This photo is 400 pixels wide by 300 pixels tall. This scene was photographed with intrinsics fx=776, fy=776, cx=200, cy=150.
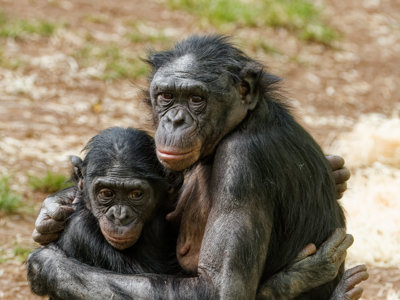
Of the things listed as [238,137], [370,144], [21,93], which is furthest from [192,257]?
[21,93]

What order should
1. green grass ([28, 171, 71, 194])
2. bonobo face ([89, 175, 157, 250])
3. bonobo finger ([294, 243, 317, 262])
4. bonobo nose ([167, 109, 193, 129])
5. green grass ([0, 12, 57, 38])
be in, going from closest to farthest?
bonobo nose ([167, 109, 193, 129]) < bonobo finger ([294, 243, 317, 262]) < bonobo face ([89, 175, 157, 250]) < green grass ([28, 171, 71, 194]) < green grass ([0, 12, 57, 38])

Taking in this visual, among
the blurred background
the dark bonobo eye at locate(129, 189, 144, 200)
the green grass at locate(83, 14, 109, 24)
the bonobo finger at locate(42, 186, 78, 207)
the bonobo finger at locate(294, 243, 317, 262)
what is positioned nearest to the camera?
the bonobo finger at locate(294, 243, 317, 262)

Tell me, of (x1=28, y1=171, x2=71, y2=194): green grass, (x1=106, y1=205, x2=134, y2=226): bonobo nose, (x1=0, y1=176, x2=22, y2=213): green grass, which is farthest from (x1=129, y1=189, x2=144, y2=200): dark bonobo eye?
(x1=28, y1=171, x2=71, y2=194): green grass

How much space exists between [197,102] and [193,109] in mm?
68

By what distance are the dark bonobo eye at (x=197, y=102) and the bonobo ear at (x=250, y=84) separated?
0.33 metres

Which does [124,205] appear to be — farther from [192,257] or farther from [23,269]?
[23,269]

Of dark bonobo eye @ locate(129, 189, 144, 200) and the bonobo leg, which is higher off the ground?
dark bonobo eye @ locate(129, 189, 144, 200)

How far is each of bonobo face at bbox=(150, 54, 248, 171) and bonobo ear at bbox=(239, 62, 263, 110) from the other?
55 mm

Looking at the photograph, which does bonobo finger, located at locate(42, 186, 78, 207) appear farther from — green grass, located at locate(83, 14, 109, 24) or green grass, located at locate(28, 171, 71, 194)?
green grass, located at locate(83, 14, 109, 24)

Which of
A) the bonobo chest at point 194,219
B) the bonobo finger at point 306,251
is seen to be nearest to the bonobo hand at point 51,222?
the bonobo chest at point 194,219

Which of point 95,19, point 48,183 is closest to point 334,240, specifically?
point 48,183

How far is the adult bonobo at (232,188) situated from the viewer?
18.6 ft

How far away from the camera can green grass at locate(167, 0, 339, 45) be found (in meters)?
16.1

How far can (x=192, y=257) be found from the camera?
6328mm
